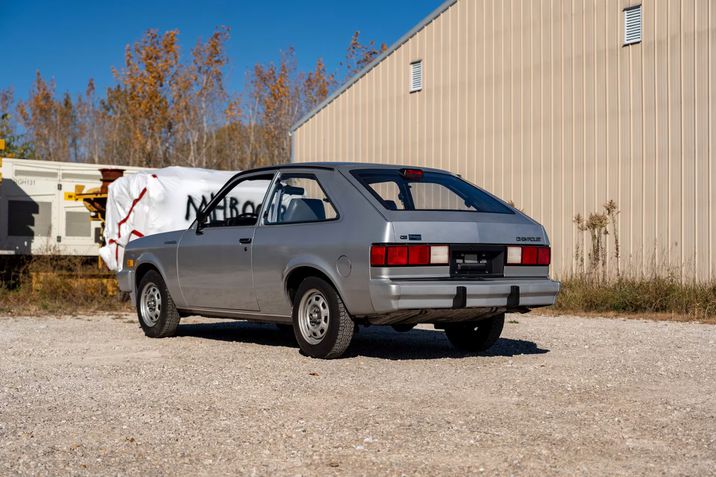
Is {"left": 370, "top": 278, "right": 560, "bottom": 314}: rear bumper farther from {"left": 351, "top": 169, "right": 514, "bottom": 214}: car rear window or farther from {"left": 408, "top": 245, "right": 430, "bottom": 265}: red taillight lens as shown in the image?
{"left": 351, "top": 169, "right": 514, "bottom": 214}: car rear window

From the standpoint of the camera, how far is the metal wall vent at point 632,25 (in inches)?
673

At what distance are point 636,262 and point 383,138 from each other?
787 cm

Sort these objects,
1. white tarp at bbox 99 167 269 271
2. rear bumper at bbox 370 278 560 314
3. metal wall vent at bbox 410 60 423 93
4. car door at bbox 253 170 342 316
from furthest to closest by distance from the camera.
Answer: metal wall vent at bbox 410 60 423 93 → white tarp at bbox 99 167 269 271 → car door at bbox 253 170 342 316 → rear bumper at bbox 370 278 560 314

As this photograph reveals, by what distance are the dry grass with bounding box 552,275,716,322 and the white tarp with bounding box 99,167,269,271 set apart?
5.37 m

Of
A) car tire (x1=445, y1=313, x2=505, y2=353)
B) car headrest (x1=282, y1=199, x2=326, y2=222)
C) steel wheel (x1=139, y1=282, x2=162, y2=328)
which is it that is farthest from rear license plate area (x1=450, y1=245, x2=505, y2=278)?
steel wheel (x1=139, y1=282, x2=162, y2=328)

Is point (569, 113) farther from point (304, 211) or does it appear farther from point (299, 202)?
point (304, 211)

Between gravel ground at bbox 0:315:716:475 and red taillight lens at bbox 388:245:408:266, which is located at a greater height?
red taillight lens at bbox 388:245:408:266

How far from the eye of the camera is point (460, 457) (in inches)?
190

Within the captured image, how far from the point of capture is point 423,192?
8.77 m

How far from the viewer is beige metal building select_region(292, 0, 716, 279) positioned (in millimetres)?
15969

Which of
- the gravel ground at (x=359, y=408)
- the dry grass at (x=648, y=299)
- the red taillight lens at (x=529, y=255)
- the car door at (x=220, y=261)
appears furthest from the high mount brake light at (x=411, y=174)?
the dry grass at (x=648, y=299)

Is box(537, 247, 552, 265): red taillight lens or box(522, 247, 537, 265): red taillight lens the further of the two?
box(537, 247, 552, 265): red taillight lens

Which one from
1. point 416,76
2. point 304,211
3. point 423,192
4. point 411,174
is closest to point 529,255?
point 423,192

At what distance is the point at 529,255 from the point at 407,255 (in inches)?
51.6
